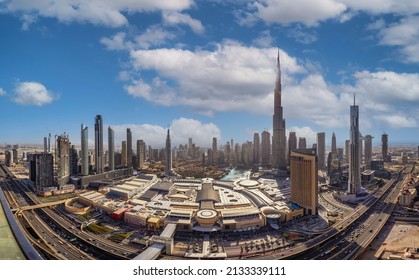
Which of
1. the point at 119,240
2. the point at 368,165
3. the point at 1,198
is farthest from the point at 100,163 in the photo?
the point at 368,165

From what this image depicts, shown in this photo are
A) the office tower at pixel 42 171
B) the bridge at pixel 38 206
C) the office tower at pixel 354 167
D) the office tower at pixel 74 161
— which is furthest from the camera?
the office tower at pixel 74 161

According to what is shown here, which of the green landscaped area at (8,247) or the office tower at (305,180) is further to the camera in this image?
the office tower at (305,180)

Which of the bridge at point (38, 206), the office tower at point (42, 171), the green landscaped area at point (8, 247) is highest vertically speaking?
the office tower at point (42, 171)

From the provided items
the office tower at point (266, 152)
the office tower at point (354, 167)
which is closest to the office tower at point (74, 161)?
the office tower at point (266, 152)

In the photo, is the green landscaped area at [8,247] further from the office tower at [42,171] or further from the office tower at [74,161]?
the office tower at [74,161]

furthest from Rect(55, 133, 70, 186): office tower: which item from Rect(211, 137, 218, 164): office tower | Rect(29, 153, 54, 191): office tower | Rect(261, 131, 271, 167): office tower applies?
Rect(261, 131, 271, 167): office tower

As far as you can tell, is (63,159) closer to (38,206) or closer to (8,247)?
(38,206)

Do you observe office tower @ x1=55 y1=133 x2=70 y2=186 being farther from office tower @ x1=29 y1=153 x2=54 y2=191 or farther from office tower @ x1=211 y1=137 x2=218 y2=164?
office tower @ x1=211 y1=137 x2=218 y2=164
